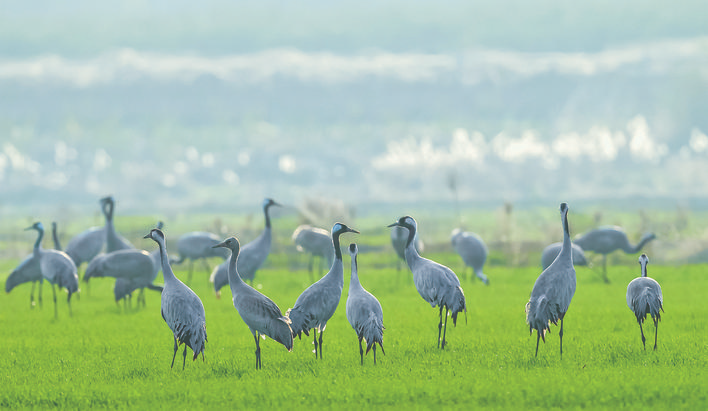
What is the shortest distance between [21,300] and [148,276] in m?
8.40

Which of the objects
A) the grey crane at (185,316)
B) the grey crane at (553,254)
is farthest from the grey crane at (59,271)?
the grey crane at (553,254)

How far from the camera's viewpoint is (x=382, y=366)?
13055 millimetres

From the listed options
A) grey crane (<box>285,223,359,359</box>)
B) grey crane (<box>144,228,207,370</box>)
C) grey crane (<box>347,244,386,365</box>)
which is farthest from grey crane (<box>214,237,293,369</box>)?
grey crane (<box>347,244,386,365</box>)

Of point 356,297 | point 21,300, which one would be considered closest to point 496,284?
point 21,300

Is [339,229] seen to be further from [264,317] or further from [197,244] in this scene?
[197,244]

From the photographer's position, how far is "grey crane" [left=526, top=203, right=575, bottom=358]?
13.3 m

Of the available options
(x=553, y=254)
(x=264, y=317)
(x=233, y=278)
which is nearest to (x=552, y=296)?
(x=264, y=317)

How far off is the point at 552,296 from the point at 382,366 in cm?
290

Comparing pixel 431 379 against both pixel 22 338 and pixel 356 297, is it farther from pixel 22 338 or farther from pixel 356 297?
pixel 22 338

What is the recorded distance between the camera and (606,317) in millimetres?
19781

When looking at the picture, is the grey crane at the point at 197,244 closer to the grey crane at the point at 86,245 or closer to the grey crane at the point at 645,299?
the grey crane at the point at 86,245

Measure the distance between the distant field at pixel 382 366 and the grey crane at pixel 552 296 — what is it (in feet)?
1.98

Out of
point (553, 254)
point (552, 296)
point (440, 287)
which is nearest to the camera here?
point (552, 296)

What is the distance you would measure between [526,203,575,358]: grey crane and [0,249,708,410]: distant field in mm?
604
